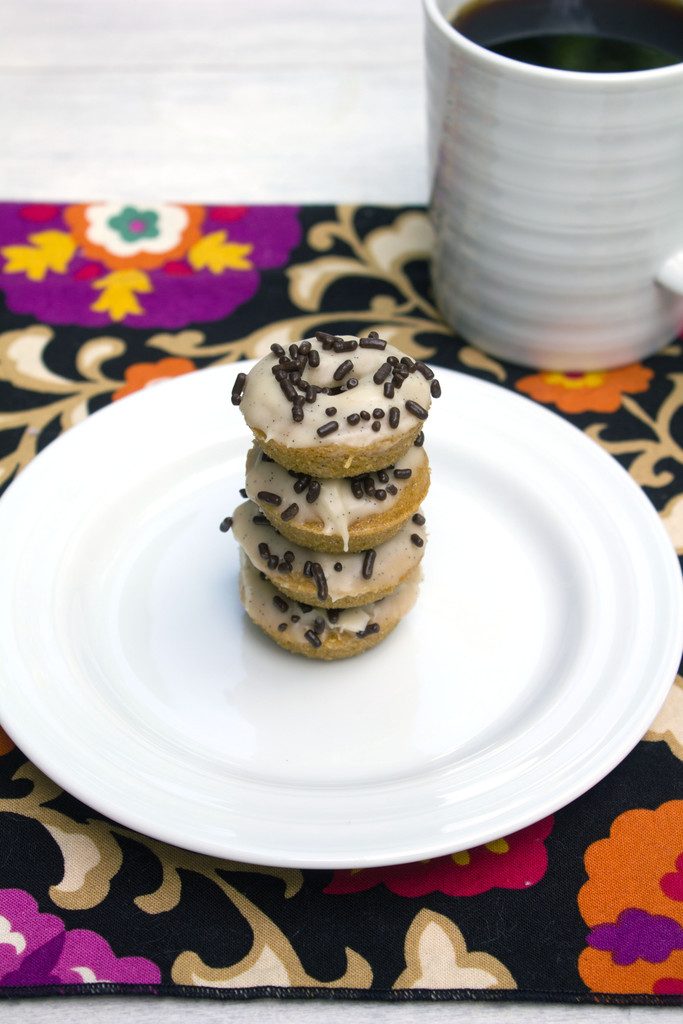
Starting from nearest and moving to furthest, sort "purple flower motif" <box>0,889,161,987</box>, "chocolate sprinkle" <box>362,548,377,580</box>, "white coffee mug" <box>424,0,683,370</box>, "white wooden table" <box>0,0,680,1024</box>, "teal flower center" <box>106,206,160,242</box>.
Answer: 1. "purple flower motif" <box>0,889,161,987</box>
2. "chocolate sprinkle" <box>362,548,377,580</box>
3. "white coffee mug" <box>424,0,683,370</box>
4. "teal flower center" <box>106,206,160,242</box>
5. "white wooden table" <box>0,0,680,1024</box>

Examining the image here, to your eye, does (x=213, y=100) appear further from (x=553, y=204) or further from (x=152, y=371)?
(x=553, y=204)

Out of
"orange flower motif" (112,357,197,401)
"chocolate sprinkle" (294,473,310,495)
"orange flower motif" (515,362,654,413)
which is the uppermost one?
"chocolate sprinkle" (294,473,310,495)

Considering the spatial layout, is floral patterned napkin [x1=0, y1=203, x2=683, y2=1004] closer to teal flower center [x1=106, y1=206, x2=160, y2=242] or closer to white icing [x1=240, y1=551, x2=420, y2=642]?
white icing [x1=240, y1=551, x2=420, y2=642]

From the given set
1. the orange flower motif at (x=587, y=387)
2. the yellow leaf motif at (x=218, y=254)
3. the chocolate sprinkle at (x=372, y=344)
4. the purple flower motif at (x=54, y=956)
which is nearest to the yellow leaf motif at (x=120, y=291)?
the yellow leaf motif at (x=218, y=254)

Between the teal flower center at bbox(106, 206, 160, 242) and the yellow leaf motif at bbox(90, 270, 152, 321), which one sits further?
the teal flower center at bbox(106, 206, 160, 242)

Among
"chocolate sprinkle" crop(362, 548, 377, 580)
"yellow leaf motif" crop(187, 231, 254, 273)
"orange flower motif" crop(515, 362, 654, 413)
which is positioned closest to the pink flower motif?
"chocolate sprinkle" crop(362, 548, 377, 580)

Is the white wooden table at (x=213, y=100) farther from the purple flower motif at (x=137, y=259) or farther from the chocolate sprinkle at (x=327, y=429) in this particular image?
the chocolate sprinkle at (x=327, y=429)
